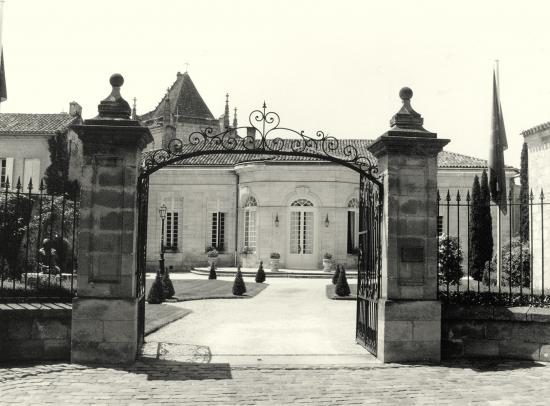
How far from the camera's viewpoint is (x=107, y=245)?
25.9 feet

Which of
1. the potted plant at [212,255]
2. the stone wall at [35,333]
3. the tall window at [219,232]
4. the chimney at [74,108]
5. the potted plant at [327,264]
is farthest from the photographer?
the chimney at [74,108]

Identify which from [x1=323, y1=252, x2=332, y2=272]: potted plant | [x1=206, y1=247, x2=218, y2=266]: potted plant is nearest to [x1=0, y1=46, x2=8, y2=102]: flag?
[x1=323, y1=252, x2=332, y2=272]: potted plant

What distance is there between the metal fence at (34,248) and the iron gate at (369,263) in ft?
13.7

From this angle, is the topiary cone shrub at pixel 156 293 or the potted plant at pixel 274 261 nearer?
the topiary cone shrub at pixel 156 293

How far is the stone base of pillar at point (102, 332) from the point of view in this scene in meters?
7.70

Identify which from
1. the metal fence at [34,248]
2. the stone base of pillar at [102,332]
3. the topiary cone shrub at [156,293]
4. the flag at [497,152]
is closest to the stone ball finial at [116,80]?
the metal fence at [34,248]

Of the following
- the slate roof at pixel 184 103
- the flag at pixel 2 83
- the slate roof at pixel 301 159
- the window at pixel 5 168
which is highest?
the slate roof at pixel 184 103

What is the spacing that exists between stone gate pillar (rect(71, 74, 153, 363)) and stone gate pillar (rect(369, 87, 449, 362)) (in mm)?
3361

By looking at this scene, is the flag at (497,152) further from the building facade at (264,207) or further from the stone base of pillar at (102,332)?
the building facade at (264,207)

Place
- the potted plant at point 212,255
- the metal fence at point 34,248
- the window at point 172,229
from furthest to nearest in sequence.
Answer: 1. the window at point 172,229
2. the potted plant at point 212,255
3. the metal fence at point 34,248

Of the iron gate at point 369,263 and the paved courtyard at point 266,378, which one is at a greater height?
the iron gate at point 369,263

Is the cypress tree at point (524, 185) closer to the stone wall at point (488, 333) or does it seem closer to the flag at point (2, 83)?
the stone wall at point (488, 333)

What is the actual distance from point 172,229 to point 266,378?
2688 centimetres

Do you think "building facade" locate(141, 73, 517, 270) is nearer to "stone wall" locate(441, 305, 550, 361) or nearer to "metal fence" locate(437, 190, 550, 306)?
"metal fence" locate(437, 190, 550, 306)
